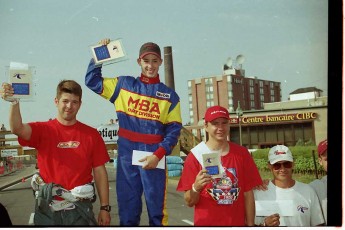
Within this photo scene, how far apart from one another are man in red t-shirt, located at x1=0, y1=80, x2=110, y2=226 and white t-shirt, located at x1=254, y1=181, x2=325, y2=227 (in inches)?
50.7

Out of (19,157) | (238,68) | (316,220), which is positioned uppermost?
(238,68)

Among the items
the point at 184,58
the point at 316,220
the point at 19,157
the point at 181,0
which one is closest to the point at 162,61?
the point at 184,58

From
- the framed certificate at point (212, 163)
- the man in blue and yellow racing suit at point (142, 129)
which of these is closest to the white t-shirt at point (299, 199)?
the framed certificate at point (212, 163)

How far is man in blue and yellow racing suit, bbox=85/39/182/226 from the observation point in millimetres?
3402

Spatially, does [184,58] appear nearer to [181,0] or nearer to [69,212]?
[181,0]

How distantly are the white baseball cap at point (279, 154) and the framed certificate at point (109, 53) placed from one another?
1381mm

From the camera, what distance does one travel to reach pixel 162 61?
139 inches

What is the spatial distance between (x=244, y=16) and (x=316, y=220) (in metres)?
1.70

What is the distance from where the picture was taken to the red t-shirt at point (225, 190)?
10.9 feet

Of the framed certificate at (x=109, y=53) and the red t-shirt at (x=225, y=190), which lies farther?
the framed certificate at (x=109, y=53)

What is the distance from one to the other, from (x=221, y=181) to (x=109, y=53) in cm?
133

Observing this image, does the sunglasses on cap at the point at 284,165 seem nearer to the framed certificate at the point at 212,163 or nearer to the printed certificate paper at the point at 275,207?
the printed certificate paper at the point at 275,207

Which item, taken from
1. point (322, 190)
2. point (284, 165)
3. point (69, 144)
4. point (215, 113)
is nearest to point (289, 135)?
point (284, 165)

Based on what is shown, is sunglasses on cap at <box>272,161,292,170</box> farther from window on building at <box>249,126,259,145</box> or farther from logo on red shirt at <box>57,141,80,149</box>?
logo on red shirt at <box>57,141,80,149</box>
